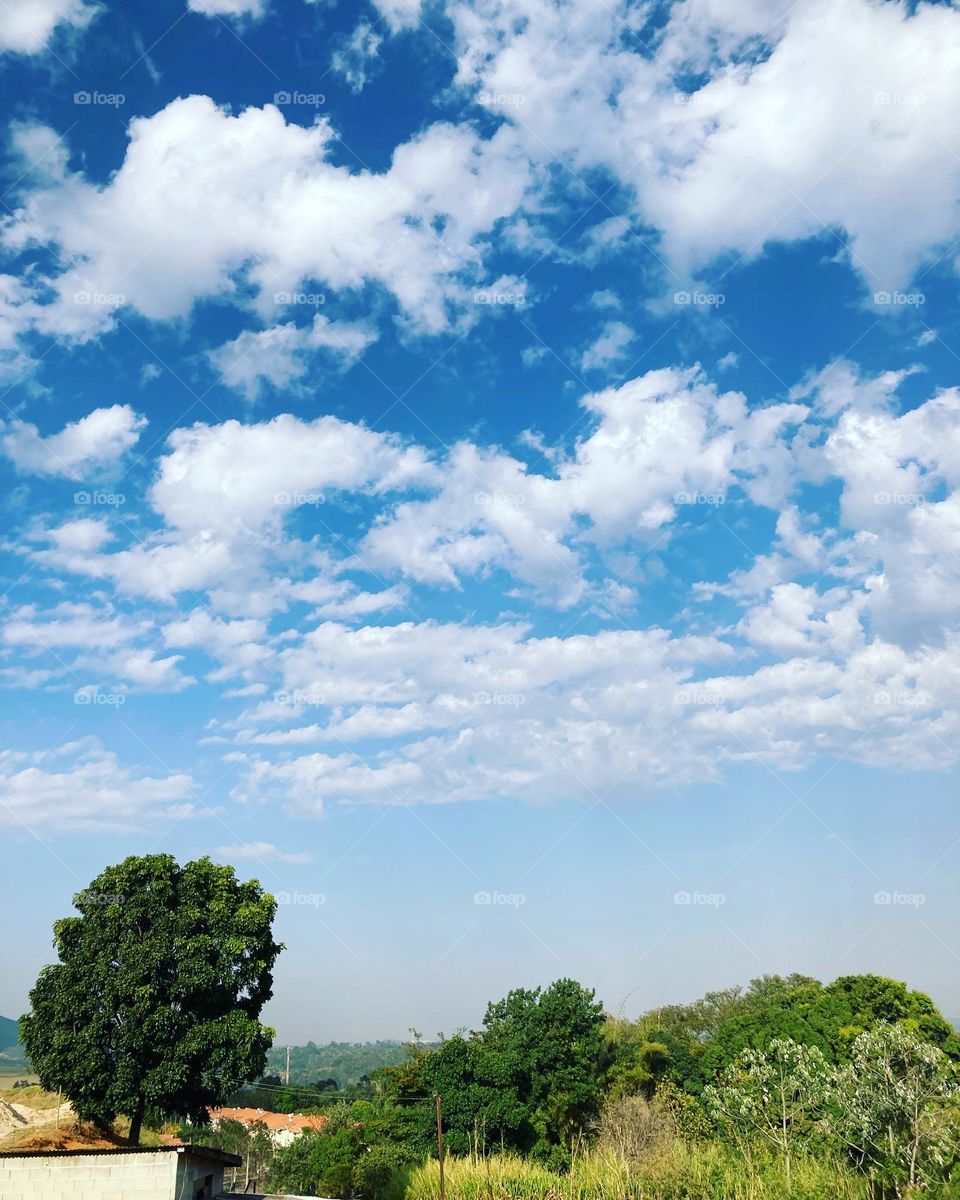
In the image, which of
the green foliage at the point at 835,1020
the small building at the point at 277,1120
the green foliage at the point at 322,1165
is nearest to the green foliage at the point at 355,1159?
the green foliage at the point at 322,1165

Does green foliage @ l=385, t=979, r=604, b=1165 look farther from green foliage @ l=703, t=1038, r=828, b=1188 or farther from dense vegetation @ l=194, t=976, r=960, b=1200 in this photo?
green foliage @ l=703, t=1038, r=828, b=1188

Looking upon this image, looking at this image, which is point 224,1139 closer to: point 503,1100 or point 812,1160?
point 503,1100

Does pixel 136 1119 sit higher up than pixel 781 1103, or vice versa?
pixel 781 1103

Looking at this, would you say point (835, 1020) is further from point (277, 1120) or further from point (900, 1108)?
point (277, 1120)

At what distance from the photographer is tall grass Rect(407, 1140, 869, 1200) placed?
Answer: 42.9ft

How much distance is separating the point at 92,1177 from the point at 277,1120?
Result: 39.3m

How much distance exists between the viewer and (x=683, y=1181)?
46.0ft

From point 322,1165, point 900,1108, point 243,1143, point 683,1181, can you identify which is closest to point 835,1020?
point 322,1165

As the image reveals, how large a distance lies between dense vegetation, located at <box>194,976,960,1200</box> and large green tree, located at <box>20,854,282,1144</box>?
5949 millimetres

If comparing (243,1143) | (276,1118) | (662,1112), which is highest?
(662,1112)

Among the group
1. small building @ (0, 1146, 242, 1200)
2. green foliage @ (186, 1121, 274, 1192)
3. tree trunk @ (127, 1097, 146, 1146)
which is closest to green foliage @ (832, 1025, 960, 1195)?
small building @ (0, 1146, 242, 1200)

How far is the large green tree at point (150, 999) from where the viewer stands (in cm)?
1838

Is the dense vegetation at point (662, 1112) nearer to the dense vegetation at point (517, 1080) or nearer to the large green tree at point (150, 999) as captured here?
the dense vegetation at point (517, 1080)

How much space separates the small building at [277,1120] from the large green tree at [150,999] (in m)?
24.0
